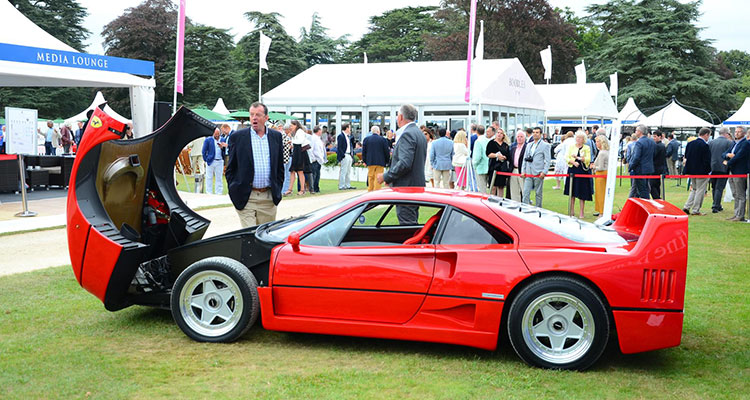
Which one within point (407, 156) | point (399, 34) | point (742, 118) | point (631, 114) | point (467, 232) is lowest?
point (467, 232)

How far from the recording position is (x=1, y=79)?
1555 cm

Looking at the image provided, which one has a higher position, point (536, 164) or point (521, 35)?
point (521, 35)

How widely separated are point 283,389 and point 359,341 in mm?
1169

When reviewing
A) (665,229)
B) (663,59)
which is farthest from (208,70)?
(665,229)

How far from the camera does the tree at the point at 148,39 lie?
5462cm

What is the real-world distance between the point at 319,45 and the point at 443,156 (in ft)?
208

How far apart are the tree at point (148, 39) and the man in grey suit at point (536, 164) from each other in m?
45.0

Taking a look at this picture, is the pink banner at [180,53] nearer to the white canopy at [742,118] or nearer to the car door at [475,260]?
the car door at [475,260]

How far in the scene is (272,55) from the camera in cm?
6719

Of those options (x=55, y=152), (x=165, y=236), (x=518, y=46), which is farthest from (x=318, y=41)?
(x=165, y=236)

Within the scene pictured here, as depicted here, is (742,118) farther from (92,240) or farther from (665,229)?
(92,240)

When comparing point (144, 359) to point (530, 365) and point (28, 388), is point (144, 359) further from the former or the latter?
point (530, 365)

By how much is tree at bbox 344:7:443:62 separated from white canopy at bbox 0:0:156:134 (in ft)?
188

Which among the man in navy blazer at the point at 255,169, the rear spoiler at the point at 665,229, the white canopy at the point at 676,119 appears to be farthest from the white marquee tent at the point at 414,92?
the rear spoiler at the point at 665,229
